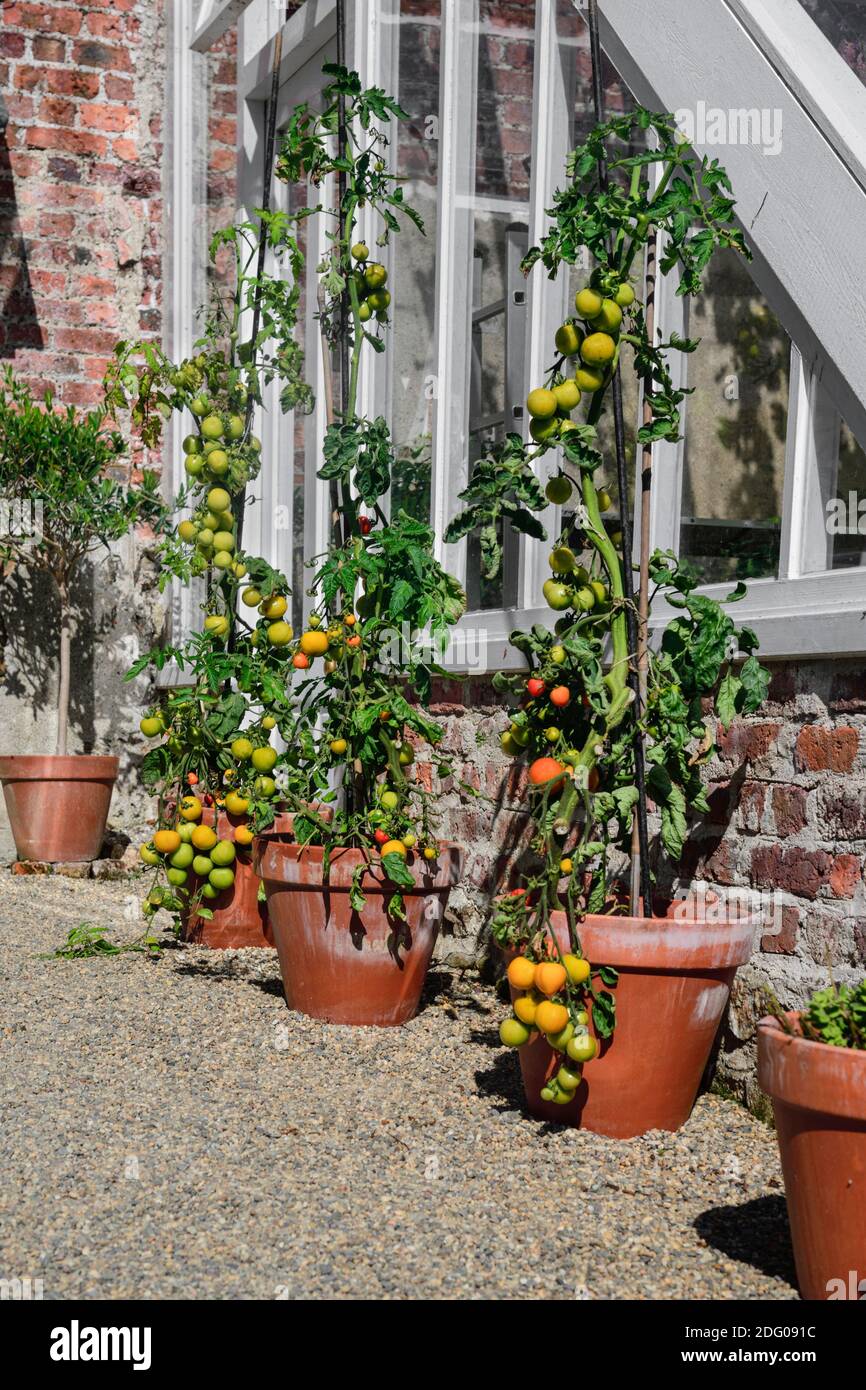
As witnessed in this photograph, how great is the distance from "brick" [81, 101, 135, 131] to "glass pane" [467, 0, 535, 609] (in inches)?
115

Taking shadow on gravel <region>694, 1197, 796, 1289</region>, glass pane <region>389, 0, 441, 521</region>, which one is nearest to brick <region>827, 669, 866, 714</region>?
shadow on gravel <region>694, 1197, 796, 1289</region>

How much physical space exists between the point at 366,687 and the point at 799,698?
114 centimetres

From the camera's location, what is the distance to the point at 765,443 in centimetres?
299

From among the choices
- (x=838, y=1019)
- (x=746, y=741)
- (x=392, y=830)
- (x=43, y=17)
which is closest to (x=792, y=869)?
(x=746, y=741)

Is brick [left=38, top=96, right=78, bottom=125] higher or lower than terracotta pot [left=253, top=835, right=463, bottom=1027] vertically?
higher

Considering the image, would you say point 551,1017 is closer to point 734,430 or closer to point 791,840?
point 791,840

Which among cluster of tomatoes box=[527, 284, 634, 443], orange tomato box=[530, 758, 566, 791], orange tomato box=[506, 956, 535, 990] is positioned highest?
cluster of tomatoes box=[527, 284, 634, 443]

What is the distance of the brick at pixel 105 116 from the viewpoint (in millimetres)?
6344

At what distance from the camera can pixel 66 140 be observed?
6.31 meters

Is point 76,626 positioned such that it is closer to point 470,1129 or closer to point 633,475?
point 633,475

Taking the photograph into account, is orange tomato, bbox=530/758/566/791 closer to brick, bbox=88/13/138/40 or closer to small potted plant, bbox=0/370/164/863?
small potted plant, bbox=0/370/164/863

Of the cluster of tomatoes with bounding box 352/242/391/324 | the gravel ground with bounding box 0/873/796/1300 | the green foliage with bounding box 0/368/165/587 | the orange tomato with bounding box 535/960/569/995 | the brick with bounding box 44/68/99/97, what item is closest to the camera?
the gravel ground with bounding box 0/873/796/1300

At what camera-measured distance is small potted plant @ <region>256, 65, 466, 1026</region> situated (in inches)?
129
